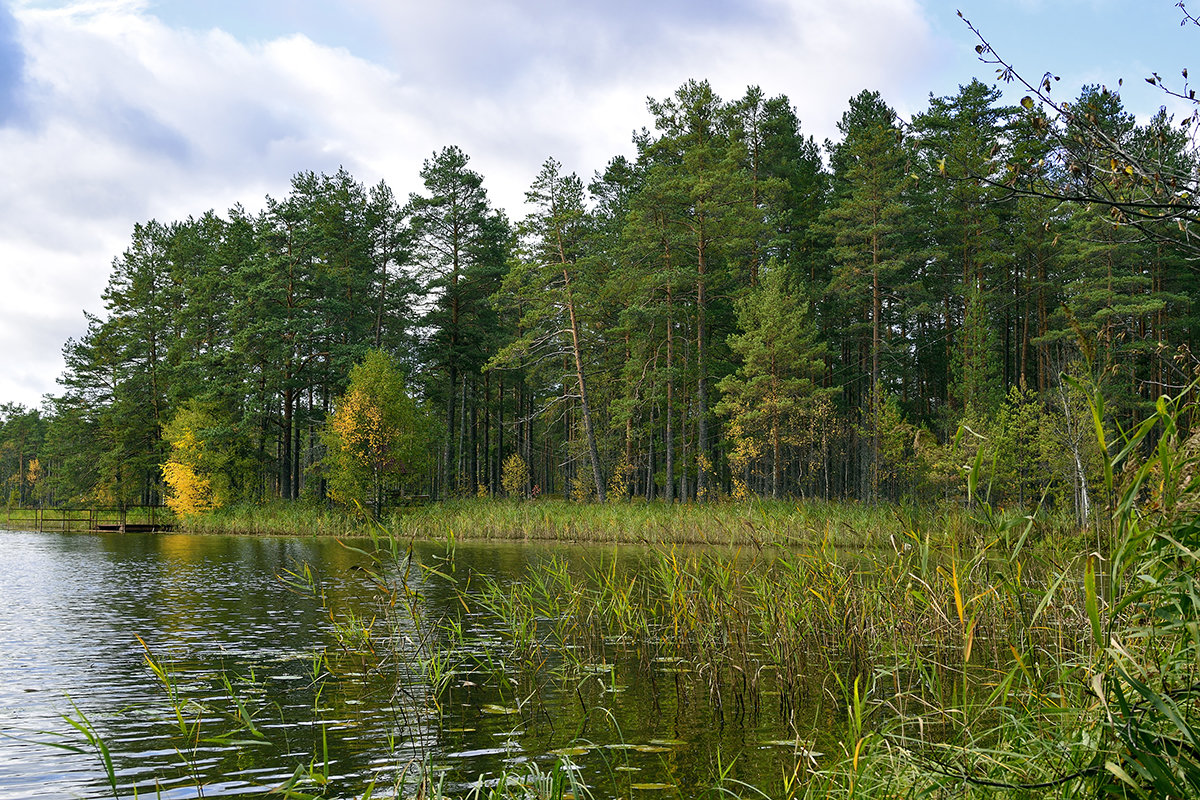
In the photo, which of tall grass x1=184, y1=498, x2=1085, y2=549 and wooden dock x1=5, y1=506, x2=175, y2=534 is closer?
tall grass x1=184, y1=498, x2=1085, y2=549

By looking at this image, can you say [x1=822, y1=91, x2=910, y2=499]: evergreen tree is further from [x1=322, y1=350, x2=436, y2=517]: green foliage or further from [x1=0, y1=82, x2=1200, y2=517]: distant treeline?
[x1=322, y1=350, x2=436, y2=517]: green foliage

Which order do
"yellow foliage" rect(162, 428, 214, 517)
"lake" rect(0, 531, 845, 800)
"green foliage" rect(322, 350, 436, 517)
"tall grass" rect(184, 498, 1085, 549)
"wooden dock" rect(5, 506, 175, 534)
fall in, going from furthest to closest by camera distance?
"yellow foliage" rect(162, 428, 214, 517) → "wooden dock" rect(5, 506, 175, 534) → "green foliage" rect(322, 350, 436, 517) → "tall grass" rect(184, 498, 1085, 549) → "lake" rect(0, 531, 845, 800)

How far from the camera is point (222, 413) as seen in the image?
41.6 m

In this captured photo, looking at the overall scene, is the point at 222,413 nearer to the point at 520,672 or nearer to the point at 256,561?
the point at 256,561

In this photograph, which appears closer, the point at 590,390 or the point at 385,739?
the point at 385,739

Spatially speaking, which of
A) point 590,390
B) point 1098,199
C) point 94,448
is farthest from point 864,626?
point 94,448

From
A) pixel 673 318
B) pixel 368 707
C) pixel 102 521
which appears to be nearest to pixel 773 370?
pixel 673 318

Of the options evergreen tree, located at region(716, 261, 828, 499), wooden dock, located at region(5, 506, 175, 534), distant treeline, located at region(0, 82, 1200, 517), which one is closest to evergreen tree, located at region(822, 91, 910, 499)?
distant treeline, located at region(0, 82, 1200, 517)

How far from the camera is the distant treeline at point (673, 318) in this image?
106 ft

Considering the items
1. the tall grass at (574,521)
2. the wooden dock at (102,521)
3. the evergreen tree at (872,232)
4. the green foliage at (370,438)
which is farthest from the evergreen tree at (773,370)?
the wooden dock at (102,521)

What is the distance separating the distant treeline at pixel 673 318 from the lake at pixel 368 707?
19.9 m

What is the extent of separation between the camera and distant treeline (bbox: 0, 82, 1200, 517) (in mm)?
32438

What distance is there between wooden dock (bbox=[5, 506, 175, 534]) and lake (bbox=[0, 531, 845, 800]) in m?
28.9

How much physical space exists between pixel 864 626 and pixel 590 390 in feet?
120
